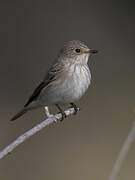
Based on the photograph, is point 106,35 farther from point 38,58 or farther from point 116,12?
point 38,58

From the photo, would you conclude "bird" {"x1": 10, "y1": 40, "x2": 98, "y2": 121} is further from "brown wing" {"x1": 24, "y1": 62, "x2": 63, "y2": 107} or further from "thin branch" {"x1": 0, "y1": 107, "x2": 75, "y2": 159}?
"thin branch" {"x1": 0, "y1": 107, "x2": 75, "y2": 159}

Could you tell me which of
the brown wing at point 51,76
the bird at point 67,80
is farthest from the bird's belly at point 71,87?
the brown wing at point 51,76

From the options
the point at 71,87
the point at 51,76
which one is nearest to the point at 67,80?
the point at 71,87

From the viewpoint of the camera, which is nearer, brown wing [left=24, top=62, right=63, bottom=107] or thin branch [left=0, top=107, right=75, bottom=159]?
thin branch [left=0, top=107, right=75, bottom=159]

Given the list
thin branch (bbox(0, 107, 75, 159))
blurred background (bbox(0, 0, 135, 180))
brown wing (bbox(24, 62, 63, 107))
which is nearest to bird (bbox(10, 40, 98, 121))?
brown wing (bbox(24, 62, 63, 107))

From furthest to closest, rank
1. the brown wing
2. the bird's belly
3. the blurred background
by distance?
the blurred background, the brown wing, the bird's belly

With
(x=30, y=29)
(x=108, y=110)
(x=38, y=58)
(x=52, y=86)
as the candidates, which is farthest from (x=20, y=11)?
(x=52, y=86)

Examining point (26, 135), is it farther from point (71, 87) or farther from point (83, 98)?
point (83, 98)
